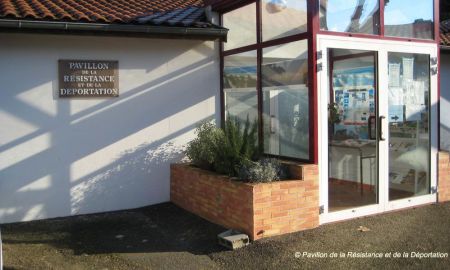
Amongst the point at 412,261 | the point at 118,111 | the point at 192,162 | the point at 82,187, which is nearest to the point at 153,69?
the point at 118,111

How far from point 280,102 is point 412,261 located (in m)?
2.80

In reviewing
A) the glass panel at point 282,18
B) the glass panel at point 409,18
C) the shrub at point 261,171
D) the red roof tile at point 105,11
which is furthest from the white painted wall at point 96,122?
the glass panel at point 409,18

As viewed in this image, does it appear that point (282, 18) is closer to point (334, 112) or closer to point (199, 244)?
point (334, 112)

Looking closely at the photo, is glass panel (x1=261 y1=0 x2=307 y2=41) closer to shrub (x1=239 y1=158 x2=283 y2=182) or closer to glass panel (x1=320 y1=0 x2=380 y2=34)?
glass panel (x1=320 y1=0 x2=380 y2=34)

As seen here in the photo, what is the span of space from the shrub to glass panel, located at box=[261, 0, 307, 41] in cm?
179

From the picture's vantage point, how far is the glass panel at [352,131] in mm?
6973

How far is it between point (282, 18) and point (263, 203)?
2622 mm

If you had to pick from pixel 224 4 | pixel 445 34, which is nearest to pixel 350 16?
pixel 224 4

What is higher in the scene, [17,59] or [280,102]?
[17,59]

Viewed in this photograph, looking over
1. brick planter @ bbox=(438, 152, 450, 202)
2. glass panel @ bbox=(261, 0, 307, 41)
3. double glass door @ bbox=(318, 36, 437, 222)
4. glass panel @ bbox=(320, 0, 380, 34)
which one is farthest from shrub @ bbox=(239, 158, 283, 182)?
brick planter @ bbox=(438, 152, 450, 202)

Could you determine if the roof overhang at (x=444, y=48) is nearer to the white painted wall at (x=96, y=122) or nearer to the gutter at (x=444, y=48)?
the gutter at (x=444, y=48)

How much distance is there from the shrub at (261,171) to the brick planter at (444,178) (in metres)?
2.96

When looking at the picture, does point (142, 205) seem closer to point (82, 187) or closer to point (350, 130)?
point (82, 187)

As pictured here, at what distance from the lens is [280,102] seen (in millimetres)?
A: 6992
